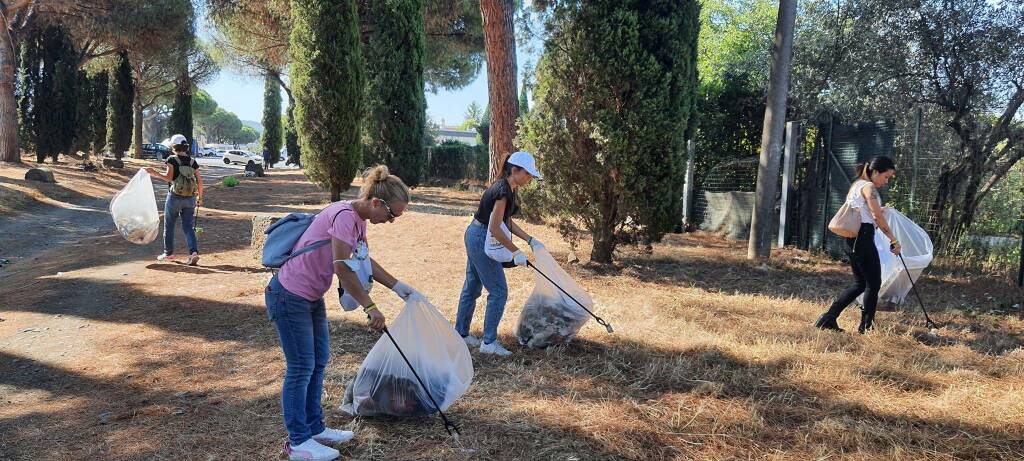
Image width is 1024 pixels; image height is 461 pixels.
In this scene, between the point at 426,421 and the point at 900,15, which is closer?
the point at 426,421

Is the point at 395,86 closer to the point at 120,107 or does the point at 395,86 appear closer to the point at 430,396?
the point at 120,107

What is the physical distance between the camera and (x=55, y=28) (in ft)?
71.1

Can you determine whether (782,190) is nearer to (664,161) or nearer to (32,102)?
(664,161)

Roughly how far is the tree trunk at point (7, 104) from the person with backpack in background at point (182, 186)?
1575cm

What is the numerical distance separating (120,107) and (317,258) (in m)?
29.1

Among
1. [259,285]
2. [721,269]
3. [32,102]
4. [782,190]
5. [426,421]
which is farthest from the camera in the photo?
[32,102]

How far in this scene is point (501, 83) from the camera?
10266 mm

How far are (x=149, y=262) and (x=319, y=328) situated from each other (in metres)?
6.40

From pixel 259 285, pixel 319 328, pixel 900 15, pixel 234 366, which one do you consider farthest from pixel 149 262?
pixel 900 15

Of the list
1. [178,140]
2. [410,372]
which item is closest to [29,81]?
[178,140]

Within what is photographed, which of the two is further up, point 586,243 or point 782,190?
point 782,190

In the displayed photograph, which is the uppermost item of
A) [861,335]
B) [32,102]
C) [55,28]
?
[55,28]

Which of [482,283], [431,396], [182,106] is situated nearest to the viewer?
[431,396]

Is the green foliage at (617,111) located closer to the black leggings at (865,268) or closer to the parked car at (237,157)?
the black leggings at (865,268)
